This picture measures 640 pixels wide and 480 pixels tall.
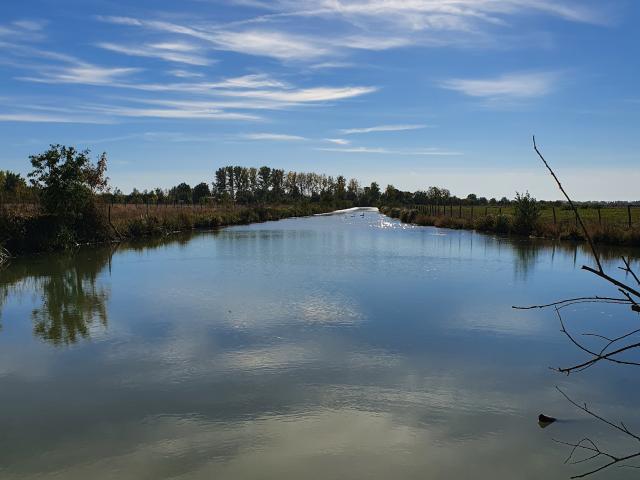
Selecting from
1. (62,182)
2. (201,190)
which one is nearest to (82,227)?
(62,182)

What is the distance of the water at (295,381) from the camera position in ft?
14.3

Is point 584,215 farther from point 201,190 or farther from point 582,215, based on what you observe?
point 201,190

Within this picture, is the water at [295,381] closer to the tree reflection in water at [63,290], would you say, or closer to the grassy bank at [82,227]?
the tree reflection in water at [63,290]

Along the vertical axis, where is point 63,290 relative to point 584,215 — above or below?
below

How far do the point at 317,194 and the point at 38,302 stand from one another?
93716 millimetres

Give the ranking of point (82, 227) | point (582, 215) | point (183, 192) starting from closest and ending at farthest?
point (82, 227)
point (582, 215)
point (183, 192)

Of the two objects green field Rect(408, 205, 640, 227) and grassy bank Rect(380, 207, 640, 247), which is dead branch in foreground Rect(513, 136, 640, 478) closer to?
green field Rect(408, 205, 640, 227)

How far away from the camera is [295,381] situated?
19.6 ft

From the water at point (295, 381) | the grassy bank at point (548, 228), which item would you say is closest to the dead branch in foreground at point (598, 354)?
the water at point (295, 381)

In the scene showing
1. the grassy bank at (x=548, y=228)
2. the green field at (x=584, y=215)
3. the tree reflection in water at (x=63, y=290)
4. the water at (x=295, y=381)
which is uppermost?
the green field at (x=584, y=215)

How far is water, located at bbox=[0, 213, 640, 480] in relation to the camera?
14.3 feet

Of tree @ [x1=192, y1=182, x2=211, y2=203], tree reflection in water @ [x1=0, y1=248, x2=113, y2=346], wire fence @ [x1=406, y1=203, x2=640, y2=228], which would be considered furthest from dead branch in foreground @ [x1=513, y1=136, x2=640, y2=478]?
tree @ [x1=192, y1=182, x2=211, y2=203]

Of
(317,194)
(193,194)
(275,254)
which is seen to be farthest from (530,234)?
(317,194)

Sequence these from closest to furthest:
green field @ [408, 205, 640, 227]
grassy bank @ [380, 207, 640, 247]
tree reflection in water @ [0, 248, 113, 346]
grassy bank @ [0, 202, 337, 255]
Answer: tree reflection in water @ [0, 248, 113, 346] < grassy bank @ [0, 202, 337, 255] < grassy bank @ [380, 207, 640, 247] < green field @ [408, 205, 640, 227]
